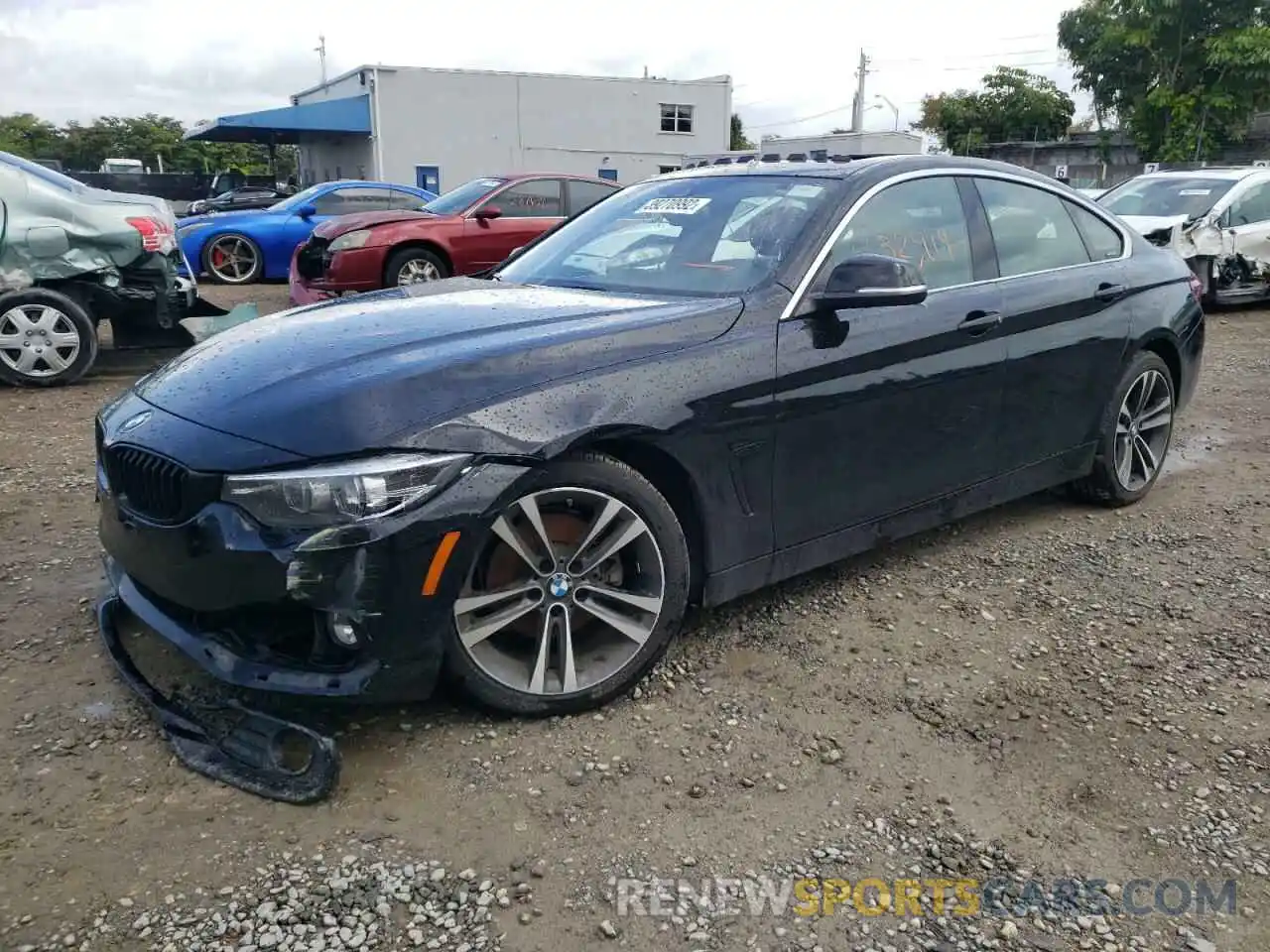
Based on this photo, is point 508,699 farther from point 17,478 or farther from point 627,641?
point 17,478

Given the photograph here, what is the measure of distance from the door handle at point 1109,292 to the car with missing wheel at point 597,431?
81mm

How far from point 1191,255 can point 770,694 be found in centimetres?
1013

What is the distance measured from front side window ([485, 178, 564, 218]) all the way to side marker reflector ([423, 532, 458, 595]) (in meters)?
8.71

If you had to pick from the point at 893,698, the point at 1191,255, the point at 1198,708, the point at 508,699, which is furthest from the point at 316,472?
the point at 1191,255

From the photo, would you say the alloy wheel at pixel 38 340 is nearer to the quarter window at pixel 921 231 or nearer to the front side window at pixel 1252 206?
the quarter window at pixel 921 231

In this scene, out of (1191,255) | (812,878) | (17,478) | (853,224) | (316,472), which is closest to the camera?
(812,878)

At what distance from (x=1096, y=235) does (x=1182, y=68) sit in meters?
29.0

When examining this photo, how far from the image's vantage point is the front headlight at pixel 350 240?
9.71m

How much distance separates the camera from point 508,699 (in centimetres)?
289

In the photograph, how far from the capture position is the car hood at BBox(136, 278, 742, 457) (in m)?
2.63

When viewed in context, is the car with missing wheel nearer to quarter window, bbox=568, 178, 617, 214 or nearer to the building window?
quarter window, bbox=568, 178, 617, 214

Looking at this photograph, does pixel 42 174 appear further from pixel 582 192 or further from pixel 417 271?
pixel 582 192

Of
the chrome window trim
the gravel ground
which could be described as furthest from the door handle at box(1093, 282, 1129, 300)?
the gravel ground

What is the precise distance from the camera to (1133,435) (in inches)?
191
